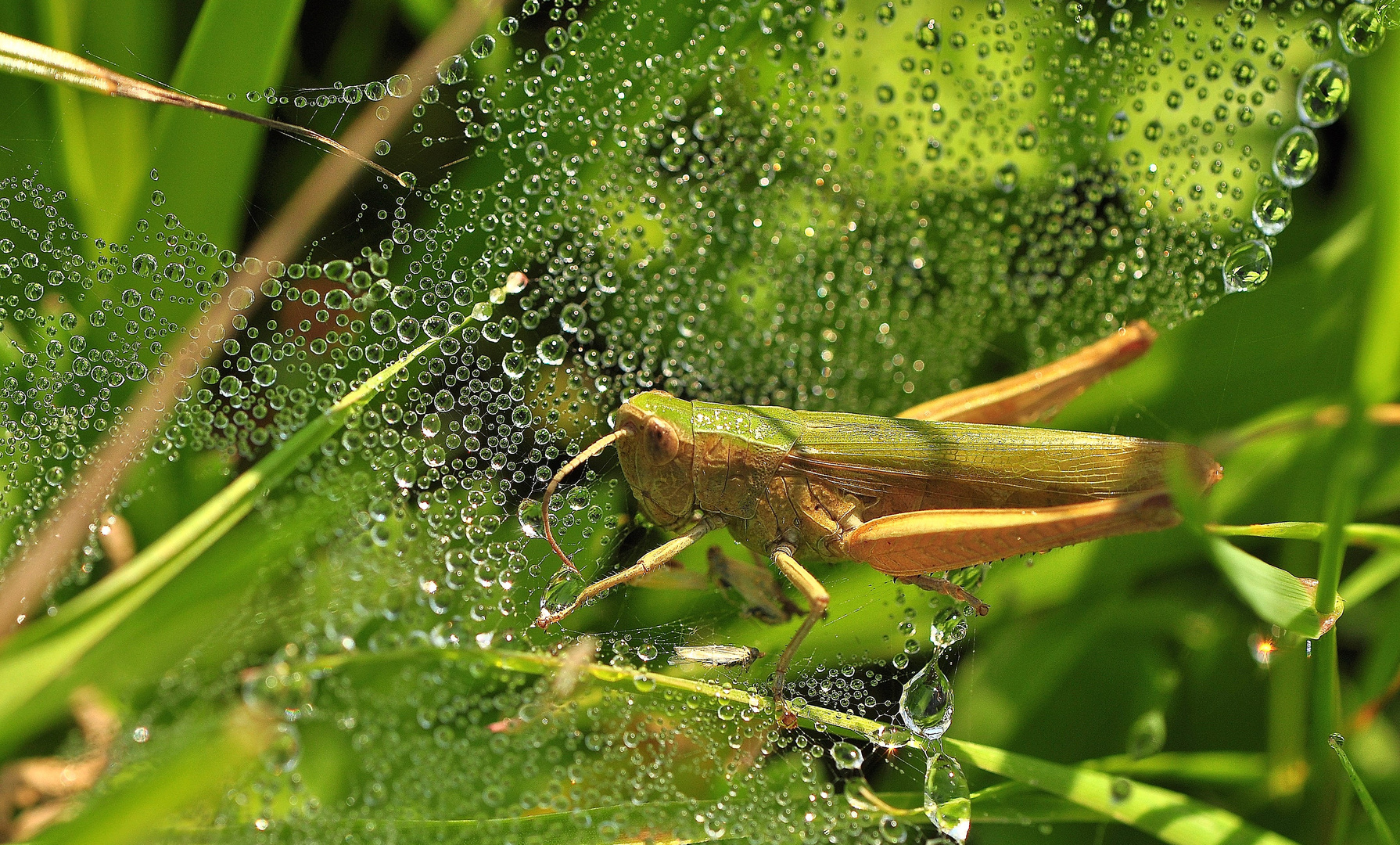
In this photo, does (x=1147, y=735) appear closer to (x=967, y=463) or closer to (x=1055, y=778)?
(x=1055, y=778)

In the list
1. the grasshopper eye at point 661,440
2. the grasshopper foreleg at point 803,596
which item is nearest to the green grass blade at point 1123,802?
the grasshopper foreleg at point 803,596

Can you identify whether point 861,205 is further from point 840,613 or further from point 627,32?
point 840,613

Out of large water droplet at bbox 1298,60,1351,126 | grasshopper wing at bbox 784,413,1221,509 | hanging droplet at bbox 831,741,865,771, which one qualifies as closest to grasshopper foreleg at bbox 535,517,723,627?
grasshopper wing at bbox 784,413,1221,509

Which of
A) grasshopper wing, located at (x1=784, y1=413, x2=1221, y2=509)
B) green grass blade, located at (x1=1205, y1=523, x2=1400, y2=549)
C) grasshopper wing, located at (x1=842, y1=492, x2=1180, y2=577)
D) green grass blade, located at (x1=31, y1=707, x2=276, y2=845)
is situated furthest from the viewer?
grasshopper wing, located at (x1=784, y1=413, x2=1221, y2=509)

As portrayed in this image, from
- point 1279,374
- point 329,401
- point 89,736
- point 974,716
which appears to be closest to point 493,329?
point 329,401

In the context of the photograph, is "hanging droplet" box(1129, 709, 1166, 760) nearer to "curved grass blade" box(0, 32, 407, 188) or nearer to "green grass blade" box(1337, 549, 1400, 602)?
"green grass blade" box(1337, 549, 1400, 602)
